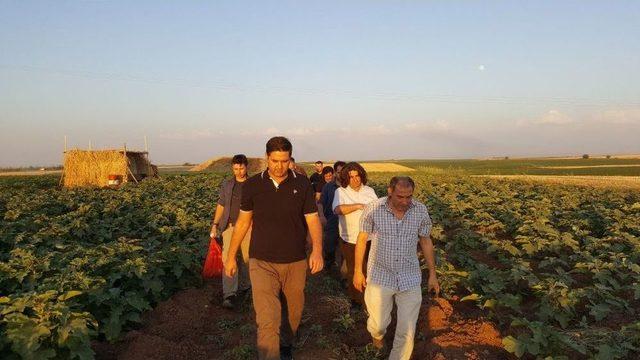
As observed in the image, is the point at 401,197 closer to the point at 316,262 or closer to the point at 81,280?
the point at 316,262

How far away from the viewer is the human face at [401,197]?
182 inches

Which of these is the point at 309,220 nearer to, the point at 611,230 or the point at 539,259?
the point at 539,259

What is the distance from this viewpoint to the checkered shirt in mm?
4762

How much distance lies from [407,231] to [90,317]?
3.06m

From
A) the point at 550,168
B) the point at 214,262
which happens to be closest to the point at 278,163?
the point at 214,262

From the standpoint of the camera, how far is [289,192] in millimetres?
4652

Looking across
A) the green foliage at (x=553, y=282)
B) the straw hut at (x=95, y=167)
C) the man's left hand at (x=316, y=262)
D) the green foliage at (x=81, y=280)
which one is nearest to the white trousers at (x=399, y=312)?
the man's left hand at (x=316, y=262)

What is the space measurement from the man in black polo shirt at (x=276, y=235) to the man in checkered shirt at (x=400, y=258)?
0.60m

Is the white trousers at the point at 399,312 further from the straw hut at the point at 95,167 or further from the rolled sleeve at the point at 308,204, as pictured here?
the straw hut at the point at 95,167

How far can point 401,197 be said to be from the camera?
4641 mm

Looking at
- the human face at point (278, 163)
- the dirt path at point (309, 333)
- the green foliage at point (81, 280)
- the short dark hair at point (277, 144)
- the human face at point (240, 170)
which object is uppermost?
the short dark hair at point (277, 144)

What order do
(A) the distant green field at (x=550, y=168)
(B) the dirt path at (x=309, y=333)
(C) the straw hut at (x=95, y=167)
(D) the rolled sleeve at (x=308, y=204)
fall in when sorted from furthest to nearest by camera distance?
(A) the distant green field at (x=550, y=168), (C) the straw hut at (x=95, y=167), (B) the dirt path at (x=309, y=333), (D) the rolled sleeve at (x=308, y=204)

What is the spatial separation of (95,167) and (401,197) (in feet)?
93.4

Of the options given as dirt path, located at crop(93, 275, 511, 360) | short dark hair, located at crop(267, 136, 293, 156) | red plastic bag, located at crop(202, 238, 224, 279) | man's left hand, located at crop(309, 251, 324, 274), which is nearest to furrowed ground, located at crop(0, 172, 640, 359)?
dirt path, located at crop(93, 275, 511, 360)
